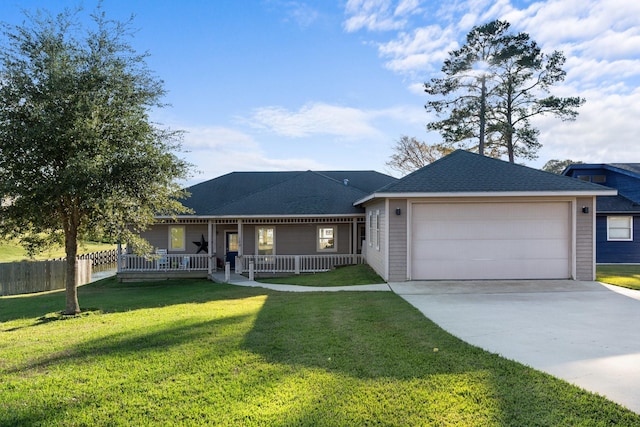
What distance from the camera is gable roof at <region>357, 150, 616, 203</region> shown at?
1071 centimetres

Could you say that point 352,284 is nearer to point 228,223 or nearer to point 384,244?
point 384,244

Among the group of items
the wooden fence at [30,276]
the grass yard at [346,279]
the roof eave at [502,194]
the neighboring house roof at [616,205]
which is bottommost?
the wooden fence at [30,276]

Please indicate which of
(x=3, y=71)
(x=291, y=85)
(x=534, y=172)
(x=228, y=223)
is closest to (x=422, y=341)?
(x=534, y=172)

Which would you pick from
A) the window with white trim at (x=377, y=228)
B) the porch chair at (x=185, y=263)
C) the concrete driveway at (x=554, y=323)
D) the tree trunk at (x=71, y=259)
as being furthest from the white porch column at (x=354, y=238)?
the tree trunk at (x=71, y=259)

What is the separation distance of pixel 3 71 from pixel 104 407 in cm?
824

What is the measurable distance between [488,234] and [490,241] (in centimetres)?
23

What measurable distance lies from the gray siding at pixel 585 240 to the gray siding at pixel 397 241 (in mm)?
5134

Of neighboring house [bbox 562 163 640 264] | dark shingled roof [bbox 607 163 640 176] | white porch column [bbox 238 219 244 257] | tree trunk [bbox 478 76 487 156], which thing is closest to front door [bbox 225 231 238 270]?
white porch column [bbox 238 219 244 257]

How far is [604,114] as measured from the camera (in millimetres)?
23578

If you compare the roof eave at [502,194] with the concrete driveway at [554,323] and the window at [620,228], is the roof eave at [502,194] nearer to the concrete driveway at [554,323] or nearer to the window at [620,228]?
the concrete driveway at [554,323]

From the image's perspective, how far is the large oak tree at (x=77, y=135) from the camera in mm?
7895

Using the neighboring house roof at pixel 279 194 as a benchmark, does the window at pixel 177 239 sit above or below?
below

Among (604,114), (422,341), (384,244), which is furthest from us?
(604,114)

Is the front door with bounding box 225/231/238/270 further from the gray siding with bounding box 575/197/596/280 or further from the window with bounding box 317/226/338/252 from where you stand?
the gray siding with bounding box 575/197/596/280
